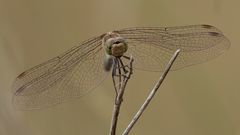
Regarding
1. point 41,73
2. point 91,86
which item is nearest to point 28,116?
point 91,86

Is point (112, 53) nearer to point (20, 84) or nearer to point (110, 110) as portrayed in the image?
point (20, 84)

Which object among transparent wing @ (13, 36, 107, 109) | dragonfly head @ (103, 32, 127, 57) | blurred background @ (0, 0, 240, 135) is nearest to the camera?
dragonfly head @ (103, 32, 127, 57)

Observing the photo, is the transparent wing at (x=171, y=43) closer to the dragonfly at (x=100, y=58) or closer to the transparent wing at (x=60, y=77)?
the dragonfly at (x=100, y=58)

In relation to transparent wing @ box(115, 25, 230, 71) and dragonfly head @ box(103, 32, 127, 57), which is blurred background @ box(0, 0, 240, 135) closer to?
transparent wing @ box(115, 25, 230, 71)

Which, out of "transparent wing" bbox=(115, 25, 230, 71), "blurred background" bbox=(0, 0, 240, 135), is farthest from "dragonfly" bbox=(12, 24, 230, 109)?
"blurred background" bbox=(0, 0, 240, 135)

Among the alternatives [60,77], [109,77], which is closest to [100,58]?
[60,77]

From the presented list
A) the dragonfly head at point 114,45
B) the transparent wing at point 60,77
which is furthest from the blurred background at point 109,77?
the dragonfly head at point 114,45
